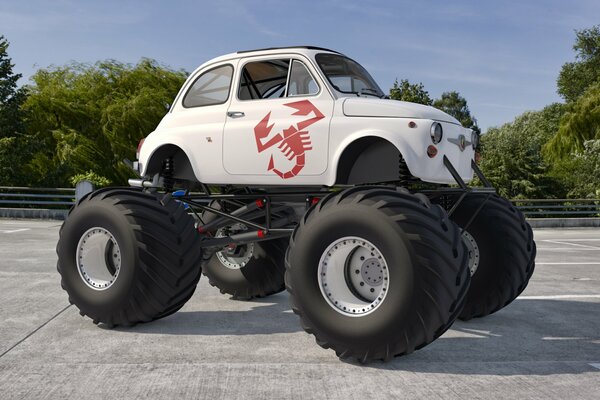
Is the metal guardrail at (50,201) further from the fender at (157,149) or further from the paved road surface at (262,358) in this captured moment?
the paved road surface at (262,358)

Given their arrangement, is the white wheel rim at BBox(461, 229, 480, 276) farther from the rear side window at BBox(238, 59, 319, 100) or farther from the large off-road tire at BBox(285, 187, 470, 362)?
the rear side window at BBox(238, 59, 319, 100)

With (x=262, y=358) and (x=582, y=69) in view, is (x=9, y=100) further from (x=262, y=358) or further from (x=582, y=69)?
(x=582, y=69)

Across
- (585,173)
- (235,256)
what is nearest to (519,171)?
(585,173)

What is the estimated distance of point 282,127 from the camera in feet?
19.1

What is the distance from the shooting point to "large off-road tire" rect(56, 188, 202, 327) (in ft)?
18.9

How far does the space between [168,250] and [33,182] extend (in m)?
27.1

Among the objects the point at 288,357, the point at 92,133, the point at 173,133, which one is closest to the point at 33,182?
the point at 92,133

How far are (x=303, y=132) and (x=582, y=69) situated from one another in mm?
66476

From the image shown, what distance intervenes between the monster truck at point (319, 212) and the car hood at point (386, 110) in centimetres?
1

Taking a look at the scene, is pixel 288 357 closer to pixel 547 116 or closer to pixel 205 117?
pixel 205 117

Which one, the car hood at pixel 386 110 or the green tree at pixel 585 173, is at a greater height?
the car hood at pixel 386 110

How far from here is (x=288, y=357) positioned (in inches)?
196

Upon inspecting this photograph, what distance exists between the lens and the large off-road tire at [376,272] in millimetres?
4594

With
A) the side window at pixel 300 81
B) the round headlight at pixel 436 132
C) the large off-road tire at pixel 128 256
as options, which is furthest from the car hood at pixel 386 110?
the large off-road tire at pixel 128 256
